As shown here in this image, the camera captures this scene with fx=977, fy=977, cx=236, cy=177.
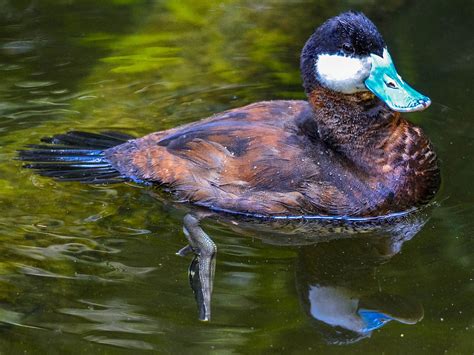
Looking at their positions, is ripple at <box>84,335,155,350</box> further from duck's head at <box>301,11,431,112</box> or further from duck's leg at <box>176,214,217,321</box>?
duck's head at <box>301,11,431,112</box>

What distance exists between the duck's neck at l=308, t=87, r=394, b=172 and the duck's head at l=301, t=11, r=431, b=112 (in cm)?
8

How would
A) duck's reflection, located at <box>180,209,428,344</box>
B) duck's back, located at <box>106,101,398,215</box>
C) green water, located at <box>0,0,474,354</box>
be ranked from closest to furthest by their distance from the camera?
green water, located at <box>0,0,474,354</box>, duck's reflection, located at <box>180,209,428,344</box>, duck's back, located at <box>106,101,398,215</box>

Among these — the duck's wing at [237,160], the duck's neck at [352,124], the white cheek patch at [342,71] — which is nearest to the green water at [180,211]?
the duck's wing at [237,160]

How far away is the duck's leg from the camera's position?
4131mm

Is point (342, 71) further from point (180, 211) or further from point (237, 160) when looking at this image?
A: point (180, 211)

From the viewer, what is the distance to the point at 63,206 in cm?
497

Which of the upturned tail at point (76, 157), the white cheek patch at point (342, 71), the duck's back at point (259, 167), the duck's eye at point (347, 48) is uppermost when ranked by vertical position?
the duck's eye at point (347, 48)

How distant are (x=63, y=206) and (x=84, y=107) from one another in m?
1.19

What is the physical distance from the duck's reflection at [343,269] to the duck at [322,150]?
0.25ft

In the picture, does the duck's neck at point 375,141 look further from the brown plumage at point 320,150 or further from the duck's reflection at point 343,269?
the duck's reflection at point 343,269

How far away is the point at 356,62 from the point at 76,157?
1616 millimetres

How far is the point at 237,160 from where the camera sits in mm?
4906

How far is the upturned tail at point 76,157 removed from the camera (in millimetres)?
5234

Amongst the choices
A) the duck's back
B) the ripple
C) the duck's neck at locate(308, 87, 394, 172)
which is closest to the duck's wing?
the duck's back
